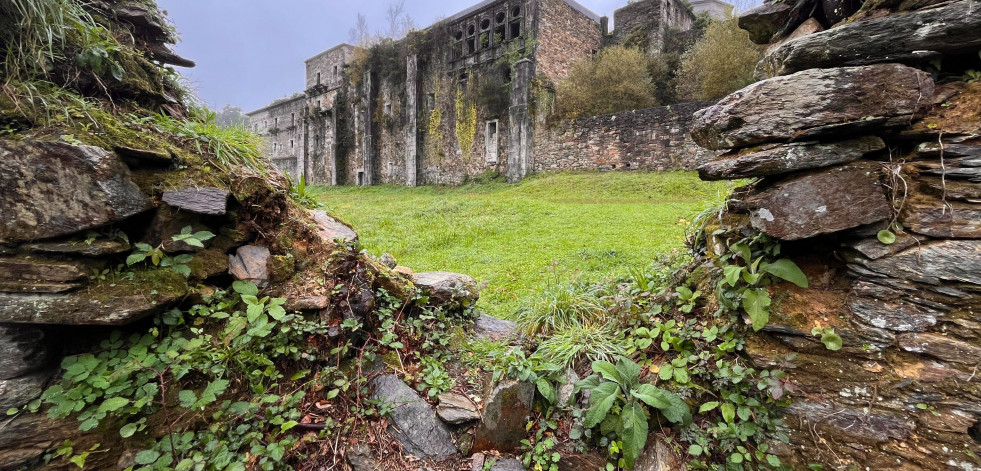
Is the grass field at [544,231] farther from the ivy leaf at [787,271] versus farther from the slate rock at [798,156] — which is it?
the ivy leaf at [787,271]

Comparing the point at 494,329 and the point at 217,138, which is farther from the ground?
the point at 217,138

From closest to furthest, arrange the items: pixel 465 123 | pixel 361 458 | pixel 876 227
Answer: pixel 876 227, pixel 361 458, pixel 465 123

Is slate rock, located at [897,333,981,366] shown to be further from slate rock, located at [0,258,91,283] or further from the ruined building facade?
the ruined building facade

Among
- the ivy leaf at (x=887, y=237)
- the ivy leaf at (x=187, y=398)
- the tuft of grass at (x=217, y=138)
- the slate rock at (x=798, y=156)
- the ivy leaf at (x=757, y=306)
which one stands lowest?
the ivy leaf at (x=187, y=398)

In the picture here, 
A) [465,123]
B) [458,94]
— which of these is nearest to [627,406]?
[465,123]

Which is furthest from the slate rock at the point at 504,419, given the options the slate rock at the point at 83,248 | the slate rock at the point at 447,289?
the slate rock at the point at 83,248

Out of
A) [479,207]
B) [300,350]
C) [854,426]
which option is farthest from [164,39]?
[479,207]

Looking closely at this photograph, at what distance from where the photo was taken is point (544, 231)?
8359mm

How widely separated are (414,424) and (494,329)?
1272 millimetres

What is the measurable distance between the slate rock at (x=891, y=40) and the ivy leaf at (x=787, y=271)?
879 millimetres

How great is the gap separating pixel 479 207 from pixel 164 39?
895cm

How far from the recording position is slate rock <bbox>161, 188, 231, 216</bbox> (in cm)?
229

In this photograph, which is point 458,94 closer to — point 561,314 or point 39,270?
point 561,314

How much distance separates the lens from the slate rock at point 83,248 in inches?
76.2
